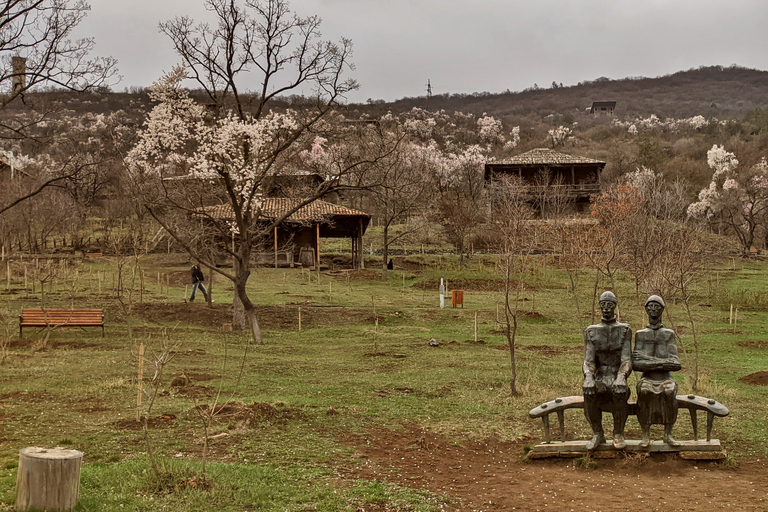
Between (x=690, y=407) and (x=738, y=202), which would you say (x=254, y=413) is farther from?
(x=738, y=202)

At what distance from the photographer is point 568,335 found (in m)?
23.7

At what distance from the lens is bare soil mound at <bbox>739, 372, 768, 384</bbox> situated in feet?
50.0

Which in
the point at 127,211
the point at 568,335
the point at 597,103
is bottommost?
the point at 568,335

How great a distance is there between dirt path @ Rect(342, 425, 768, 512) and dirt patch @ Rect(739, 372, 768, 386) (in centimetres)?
662

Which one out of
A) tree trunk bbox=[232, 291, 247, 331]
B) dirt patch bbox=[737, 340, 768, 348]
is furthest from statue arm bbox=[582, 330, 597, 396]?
tree trunk bbox=[232, 291, 247, 331]

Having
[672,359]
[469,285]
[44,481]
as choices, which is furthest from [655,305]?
[469,285]

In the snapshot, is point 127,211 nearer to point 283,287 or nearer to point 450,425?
point 283,287

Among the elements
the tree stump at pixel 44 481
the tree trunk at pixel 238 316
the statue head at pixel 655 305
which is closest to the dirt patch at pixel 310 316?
the tree trunk at pixel 238 316

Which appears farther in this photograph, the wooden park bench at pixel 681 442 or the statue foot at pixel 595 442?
the statue foot at pixel 595 442

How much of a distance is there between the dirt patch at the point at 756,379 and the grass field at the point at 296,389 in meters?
0.26

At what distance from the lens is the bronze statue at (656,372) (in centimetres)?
920

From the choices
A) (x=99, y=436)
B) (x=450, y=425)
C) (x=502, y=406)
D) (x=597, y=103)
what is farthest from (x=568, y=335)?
(x=597, y=103)

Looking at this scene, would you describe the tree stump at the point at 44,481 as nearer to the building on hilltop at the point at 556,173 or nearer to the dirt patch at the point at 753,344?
the dirt patch at the point at 753,344

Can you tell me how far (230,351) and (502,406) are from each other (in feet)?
29.1
